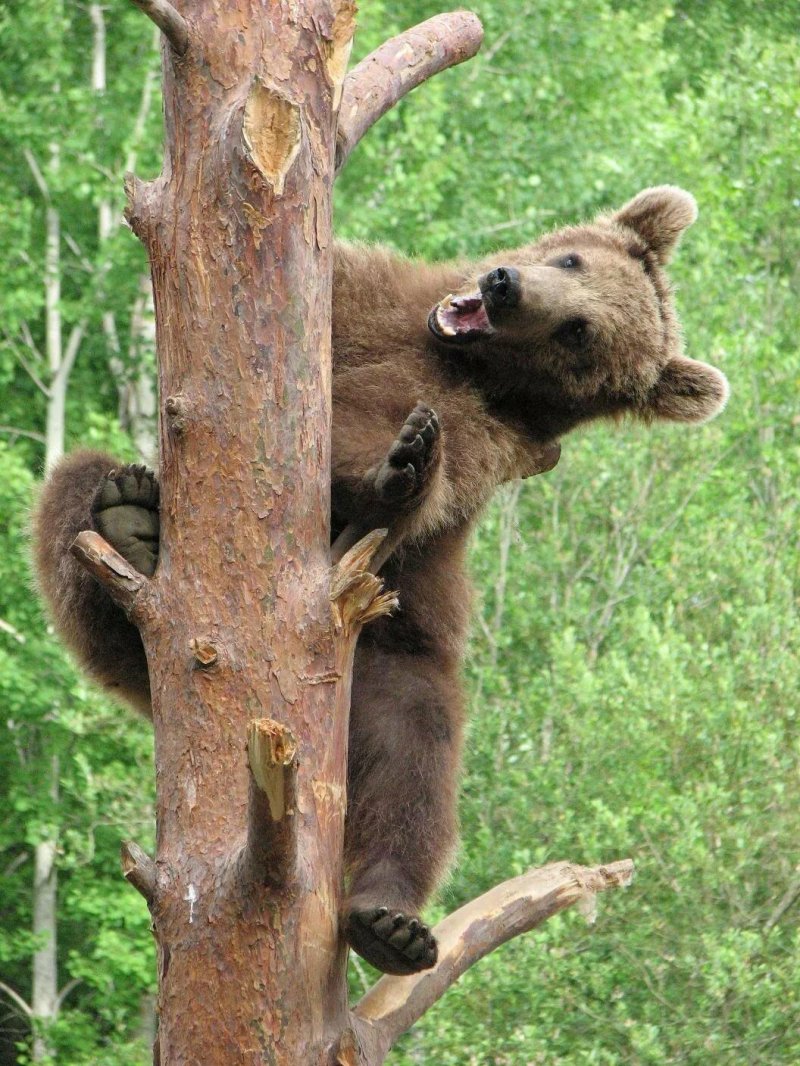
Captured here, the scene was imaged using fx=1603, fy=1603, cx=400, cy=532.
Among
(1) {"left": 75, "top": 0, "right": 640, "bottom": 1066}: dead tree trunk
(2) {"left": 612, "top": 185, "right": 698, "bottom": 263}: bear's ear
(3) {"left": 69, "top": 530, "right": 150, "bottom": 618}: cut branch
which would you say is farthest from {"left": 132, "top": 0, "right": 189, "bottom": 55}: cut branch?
(2) {"left": 612, "top": 185, "right": 698, "bottom": 263}: bear's ear

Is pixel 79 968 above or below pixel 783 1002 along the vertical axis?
below

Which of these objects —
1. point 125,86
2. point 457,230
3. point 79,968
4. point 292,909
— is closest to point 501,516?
point 457,230

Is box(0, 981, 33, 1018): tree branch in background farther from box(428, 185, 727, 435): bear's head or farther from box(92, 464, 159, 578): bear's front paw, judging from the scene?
box(92, 464, 159, 578): bear's front paw

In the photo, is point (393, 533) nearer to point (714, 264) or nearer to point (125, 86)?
point (714, 264)

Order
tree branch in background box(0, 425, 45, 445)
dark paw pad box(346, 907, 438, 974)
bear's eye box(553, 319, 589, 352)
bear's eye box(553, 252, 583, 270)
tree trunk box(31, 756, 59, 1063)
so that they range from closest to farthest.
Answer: dark paw pad box(346, 907, 438, 974) < bear's eye box(553, 319, 589, 352) < bear's eye box(553, 252, 583, 270) < tree trunk box(31, 756, 59, 1063) < tree branch in background box(0, 425, 45, 445)

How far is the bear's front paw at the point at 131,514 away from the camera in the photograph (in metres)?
4.34

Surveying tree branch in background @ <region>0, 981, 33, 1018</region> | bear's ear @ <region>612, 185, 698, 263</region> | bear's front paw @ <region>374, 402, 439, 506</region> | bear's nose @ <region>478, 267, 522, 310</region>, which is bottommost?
tree branch in background @ <region>0, 981, 33, 1018</region>

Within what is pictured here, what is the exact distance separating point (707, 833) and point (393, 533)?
583 cm

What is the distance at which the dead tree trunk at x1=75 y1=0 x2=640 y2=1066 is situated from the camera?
3.80 meters

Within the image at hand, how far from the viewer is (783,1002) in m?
8.91

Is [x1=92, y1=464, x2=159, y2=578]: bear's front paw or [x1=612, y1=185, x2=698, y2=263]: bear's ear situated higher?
[x1=612, y1=185, x2=698, y2=263]: bear's ear

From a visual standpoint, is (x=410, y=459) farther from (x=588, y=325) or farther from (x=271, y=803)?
(x=588, y=325)

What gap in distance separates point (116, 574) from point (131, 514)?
42 cm

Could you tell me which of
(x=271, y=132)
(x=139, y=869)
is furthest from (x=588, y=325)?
(x=139, y=869)
